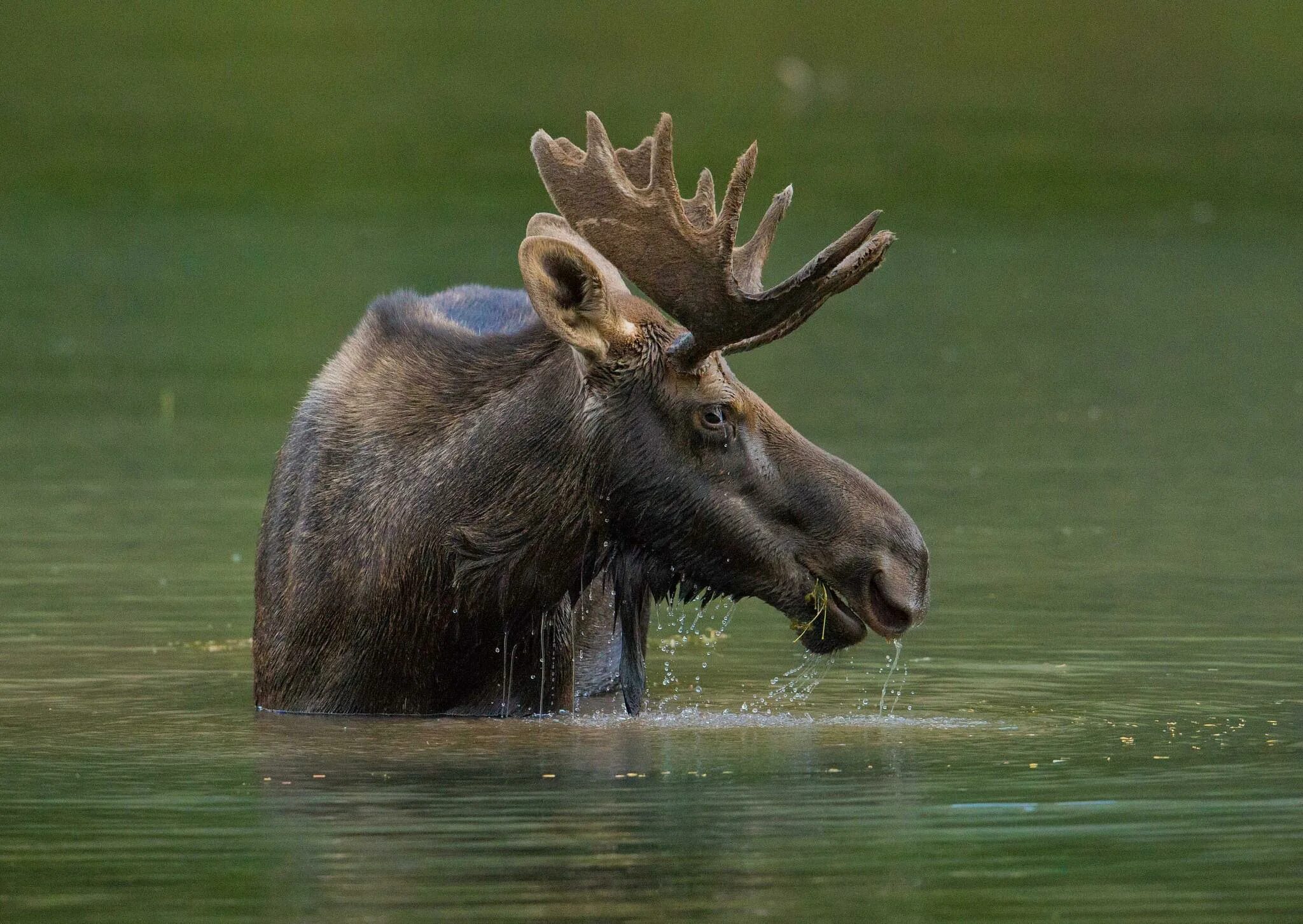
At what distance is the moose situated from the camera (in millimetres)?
9695

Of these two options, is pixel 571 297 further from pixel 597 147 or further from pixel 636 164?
pixel 636 164

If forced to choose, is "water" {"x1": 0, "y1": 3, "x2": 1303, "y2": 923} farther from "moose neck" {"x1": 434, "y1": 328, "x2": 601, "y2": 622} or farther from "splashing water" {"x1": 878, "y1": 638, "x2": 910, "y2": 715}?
"moose neck" {"x1": 434, "y1": 328, "x2": 601, "y2": 622}

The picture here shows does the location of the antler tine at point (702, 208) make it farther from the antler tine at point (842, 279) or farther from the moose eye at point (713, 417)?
the moose eye at point (713, 417)

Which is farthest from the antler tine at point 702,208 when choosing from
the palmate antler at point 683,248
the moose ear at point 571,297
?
the moose ear at point 571,297

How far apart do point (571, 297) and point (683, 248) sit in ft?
1.20

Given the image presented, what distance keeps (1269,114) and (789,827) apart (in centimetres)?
3358

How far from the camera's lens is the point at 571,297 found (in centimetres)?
974

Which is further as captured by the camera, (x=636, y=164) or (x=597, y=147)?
(x=636, y=164)

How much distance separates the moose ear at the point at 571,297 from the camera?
31.5ft

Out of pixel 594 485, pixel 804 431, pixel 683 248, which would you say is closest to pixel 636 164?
pixel 683 248

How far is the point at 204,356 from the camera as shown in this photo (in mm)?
23484

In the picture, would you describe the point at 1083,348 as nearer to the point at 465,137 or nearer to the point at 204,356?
the point at 204,356

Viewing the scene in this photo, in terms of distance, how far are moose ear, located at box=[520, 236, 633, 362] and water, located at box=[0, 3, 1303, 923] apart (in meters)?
1.25

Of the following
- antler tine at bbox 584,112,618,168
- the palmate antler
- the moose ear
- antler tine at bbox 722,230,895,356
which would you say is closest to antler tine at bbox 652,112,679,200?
the palmate antler
